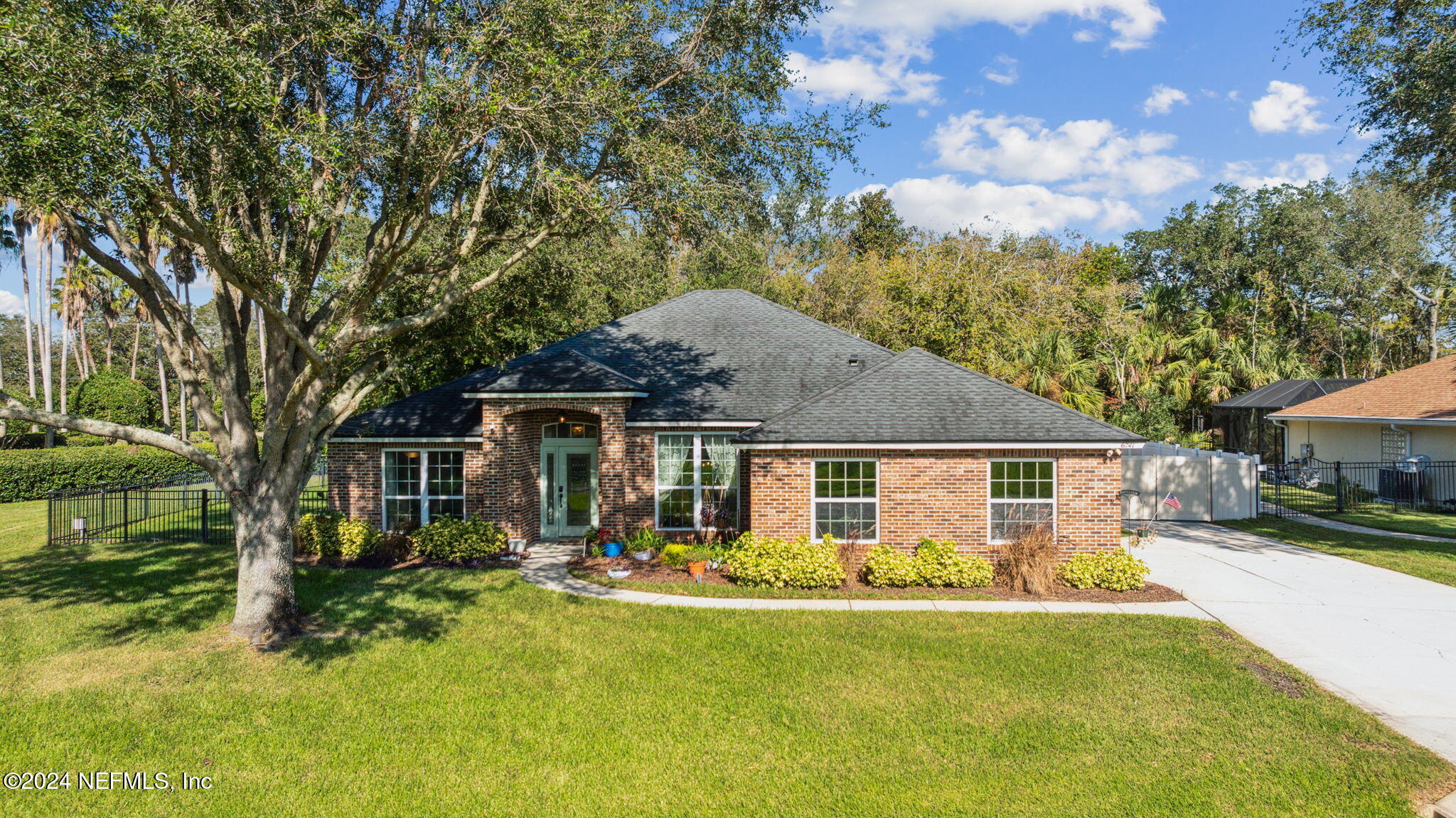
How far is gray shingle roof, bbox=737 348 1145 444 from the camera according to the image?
40.7 ft

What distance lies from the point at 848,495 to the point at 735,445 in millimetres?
2279

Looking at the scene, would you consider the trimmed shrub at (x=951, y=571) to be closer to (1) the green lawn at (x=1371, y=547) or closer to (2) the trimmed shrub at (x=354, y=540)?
(1) the green lawn at (x=1371, y=547)

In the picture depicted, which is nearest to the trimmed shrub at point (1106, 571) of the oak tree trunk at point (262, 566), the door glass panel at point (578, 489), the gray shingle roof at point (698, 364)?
the gray shingle roof at point (698, 364)

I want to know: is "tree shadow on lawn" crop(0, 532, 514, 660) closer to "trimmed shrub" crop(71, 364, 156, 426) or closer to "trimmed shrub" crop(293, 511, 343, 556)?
"trimmed shrub" crop(293, 511, 343, 556)

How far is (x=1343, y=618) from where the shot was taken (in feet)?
33.3

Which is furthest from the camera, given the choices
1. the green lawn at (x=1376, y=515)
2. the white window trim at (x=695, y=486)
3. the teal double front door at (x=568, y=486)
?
the green lawn at (x=1376, y=515)

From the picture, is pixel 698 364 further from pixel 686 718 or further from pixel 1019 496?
pixel 686 718

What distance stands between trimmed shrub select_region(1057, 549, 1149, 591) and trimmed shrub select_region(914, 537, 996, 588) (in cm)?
129

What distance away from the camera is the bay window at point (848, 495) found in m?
13.0

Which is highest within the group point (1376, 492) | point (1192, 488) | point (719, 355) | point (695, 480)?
point (719, 355)

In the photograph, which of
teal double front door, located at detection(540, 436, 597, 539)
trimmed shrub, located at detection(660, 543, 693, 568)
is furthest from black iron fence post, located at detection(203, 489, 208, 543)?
trimmed shrub, located at detection(660, 543, 693, 568)

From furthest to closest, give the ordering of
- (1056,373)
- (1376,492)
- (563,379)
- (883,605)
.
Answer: (1056,373) → (1376,492) → (563,379) → (883,605)

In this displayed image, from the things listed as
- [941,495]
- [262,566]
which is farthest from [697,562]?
[262,566]

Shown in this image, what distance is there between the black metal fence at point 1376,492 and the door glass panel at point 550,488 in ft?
64.8
